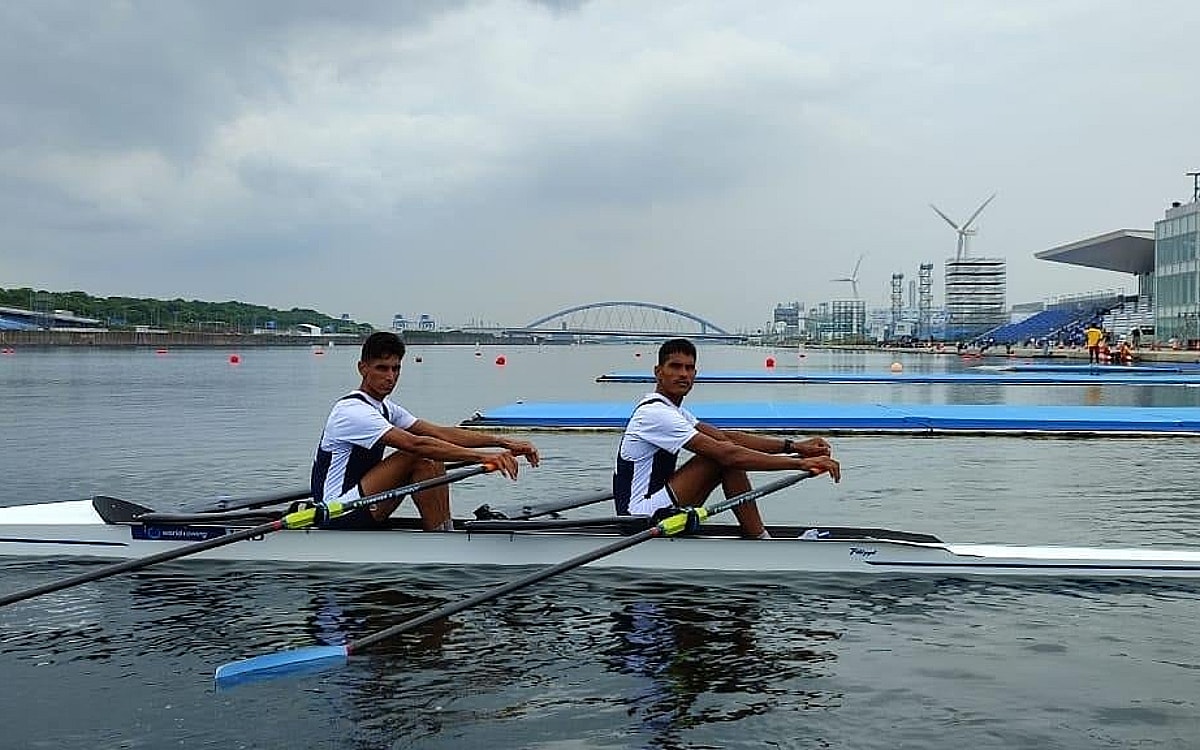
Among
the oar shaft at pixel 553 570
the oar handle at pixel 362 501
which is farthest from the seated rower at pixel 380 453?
the oar shaft at pixel 553 570

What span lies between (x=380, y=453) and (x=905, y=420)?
14597 mm

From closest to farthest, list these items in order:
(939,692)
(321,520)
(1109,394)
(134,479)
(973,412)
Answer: (939,692) < (321,520) < (134,479) < (973,412) < (1109,394)

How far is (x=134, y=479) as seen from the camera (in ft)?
51.1

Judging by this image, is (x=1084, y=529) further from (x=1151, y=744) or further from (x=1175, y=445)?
(x=1175, y=445)

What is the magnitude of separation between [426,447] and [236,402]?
2740 centimetres

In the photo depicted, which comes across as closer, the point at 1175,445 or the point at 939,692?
the point at 939,692

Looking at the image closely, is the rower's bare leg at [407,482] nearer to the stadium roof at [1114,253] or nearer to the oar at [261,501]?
the oar at [261,501]

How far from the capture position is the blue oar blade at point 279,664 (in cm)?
604

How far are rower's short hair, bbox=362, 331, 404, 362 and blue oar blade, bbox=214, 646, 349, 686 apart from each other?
7.78 ft

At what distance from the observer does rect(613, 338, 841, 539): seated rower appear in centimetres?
774

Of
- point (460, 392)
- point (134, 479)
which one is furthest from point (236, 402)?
point (134, 479)

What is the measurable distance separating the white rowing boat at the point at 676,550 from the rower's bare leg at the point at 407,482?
0.17 metres

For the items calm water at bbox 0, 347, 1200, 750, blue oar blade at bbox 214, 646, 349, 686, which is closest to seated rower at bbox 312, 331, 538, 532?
calm water at bbox 0, 347, 1200, 750

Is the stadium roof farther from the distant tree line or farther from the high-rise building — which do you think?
the distant tree line
